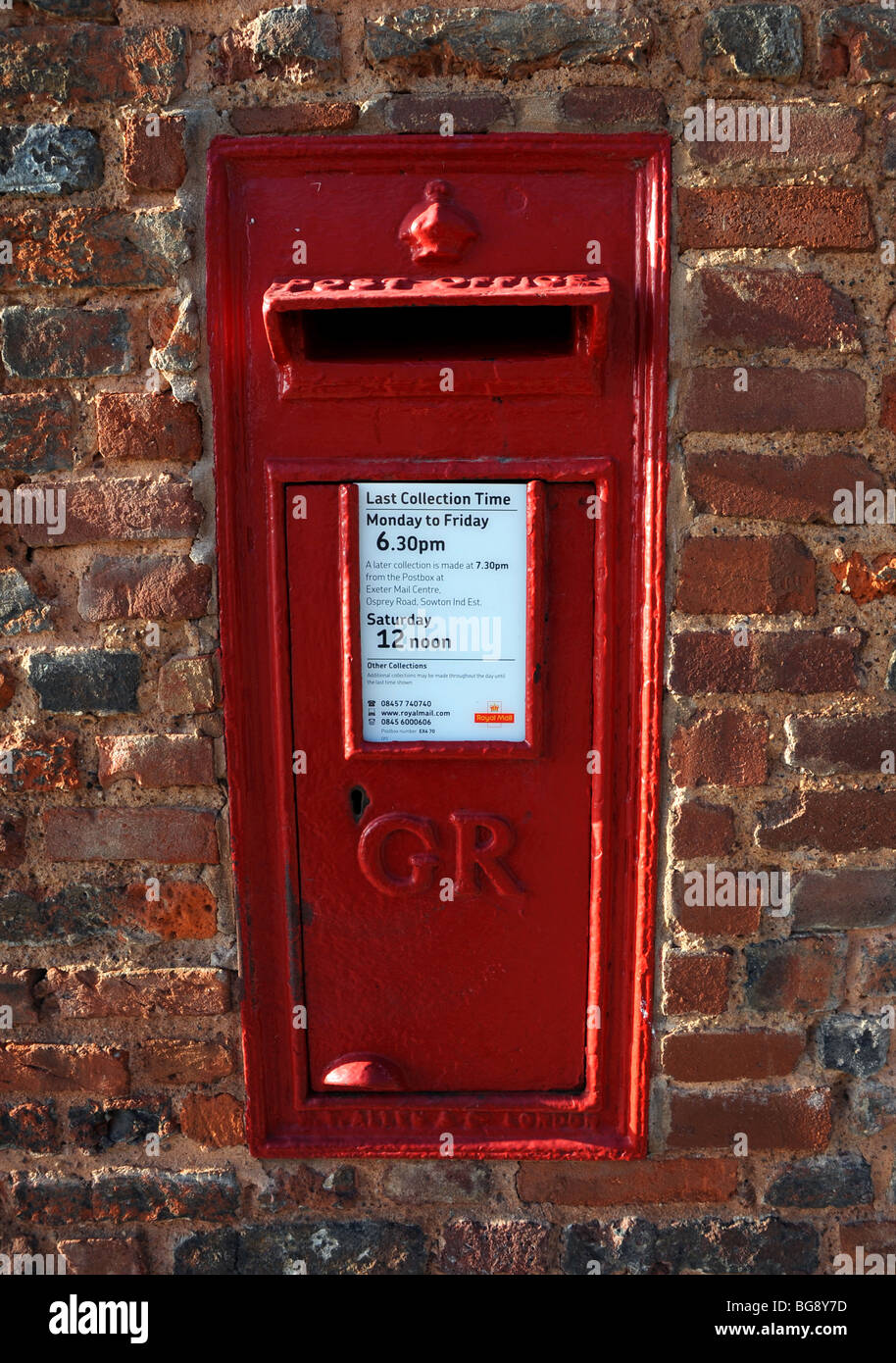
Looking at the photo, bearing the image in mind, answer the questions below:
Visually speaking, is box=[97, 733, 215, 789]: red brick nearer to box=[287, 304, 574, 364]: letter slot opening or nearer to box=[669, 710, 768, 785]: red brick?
box=[287, 304, 574, 364]: letter slot opening

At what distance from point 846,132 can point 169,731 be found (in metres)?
1.40

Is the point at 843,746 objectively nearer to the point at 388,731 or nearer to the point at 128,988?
the point at 388,731

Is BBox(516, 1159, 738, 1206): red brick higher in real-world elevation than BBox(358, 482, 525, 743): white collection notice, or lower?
lower

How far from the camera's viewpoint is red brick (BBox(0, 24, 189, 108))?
138 centimetres

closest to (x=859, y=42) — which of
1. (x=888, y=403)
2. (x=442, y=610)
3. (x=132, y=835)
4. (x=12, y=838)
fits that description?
(x=888, y=403)

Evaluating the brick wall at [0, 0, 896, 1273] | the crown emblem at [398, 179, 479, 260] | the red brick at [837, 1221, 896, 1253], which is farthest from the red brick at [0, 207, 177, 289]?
the red brick at [837, 1221, 896, 1253]

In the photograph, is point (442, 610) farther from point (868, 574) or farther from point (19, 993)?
point (19, 993)

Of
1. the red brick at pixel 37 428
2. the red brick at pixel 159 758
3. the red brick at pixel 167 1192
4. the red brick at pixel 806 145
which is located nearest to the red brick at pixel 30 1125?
the red brick at pixel 167 1192

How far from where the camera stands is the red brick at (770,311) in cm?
139

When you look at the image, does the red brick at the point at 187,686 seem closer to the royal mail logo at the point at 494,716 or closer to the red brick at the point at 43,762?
the red brick at the point at 43,762

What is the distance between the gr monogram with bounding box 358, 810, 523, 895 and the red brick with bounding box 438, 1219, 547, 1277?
0.61 meters

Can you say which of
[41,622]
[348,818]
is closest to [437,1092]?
[348,818]

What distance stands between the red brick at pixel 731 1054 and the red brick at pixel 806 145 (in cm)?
139

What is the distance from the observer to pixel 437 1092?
1588mm
